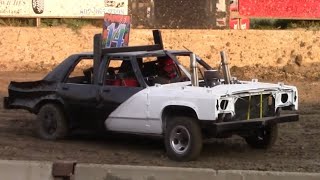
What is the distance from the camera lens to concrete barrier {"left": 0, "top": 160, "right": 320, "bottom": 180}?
24.7 ft

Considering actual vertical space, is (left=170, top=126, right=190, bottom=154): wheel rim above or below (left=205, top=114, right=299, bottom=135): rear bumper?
below

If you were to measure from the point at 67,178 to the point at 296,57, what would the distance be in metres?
17.1

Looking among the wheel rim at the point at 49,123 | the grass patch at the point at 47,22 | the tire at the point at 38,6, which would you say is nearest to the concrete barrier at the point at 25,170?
the wheel rim at the point at 49,123

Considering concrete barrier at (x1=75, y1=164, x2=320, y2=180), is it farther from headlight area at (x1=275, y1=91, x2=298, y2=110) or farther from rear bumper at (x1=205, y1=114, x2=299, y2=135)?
headlight area at (x1=275, y1=91, x2=298, y2=110)

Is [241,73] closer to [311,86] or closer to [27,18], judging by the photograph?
[311,86]

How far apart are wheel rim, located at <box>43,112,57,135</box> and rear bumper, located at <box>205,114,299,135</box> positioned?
3.29 metres

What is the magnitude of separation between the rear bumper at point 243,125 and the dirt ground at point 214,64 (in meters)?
0.46

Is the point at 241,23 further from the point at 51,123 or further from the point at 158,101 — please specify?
the point at 158,101

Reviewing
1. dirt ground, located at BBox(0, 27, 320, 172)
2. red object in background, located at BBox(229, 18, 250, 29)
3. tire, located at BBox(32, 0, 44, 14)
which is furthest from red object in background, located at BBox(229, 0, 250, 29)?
tire, located at BBox(32, 0, 44, 14)

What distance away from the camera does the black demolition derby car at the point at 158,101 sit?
966 centimetres

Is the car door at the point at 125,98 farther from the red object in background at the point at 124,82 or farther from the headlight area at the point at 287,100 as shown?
the headlight area at the point at 287,100

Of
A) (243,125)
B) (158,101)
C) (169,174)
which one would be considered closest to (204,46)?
(158,101)

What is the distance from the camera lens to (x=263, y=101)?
33.3ft

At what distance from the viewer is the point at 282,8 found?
1075 inches
